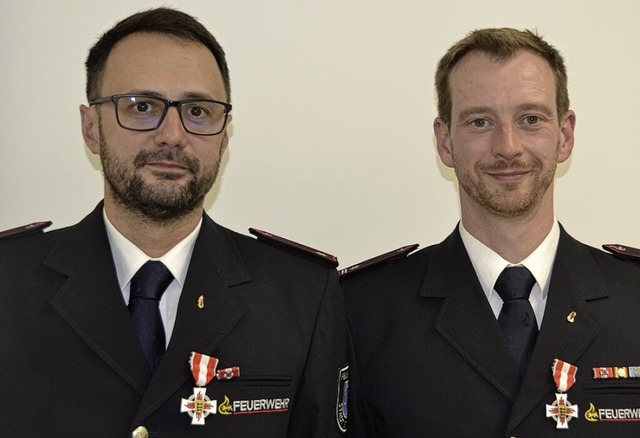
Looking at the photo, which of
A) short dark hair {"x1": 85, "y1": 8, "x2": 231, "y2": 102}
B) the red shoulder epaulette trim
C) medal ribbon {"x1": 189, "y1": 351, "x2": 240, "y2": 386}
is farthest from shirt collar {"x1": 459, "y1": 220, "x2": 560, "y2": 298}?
the red shoulder epaulette trim

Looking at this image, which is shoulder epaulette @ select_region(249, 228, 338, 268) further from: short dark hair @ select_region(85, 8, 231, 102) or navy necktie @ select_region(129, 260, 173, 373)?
short dark hair @ select_region(85, 8, 231, 102)

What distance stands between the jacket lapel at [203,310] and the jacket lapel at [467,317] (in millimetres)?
519

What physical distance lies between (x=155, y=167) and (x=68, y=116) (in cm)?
81

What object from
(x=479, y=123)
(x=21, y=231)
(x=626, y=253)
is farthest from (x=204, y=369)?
(x=626, y=253)

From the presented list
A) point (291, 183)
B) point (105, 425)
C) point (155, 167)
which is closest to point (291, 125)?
point (291, 183)

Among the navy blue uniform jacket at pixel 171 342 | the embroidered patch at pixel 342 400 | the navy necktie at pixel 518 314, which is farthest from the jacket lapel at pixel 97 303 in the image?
the navy necktie at pixel 518 314

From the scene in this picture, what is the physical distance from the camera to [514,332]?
1909mm

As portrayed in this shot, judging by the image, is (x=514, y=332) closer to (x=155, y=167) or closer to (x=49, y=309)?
(x=155, y=167)

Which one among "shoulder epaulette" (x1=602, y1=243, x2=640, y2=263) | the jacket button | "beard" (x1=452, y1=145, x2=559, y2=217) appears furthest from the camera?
"shoulder epaulette" (x1=602, y1=243, x2=640, y2=263)

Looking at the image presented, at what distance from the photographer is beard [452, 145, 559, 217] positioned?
1942mm

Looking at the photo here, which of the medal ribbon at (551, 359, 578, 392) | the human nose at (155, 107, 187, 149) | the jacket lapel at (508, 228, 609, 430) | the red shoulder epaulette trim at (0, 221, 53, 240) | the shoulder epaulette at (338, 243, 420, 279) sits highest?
the human nose at (155, 107, 187, 149)

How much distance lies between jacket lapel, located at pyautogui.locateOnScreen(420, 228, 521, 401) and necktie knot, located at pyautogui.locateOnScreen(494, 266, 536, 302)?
52 mm

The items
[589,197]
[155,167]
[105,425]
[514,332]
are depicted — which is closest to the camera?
[105,425]

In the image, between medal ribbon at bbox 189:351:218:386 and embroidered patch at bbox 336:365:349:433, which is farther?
embroidered patch at bbox 336:365:349:433
